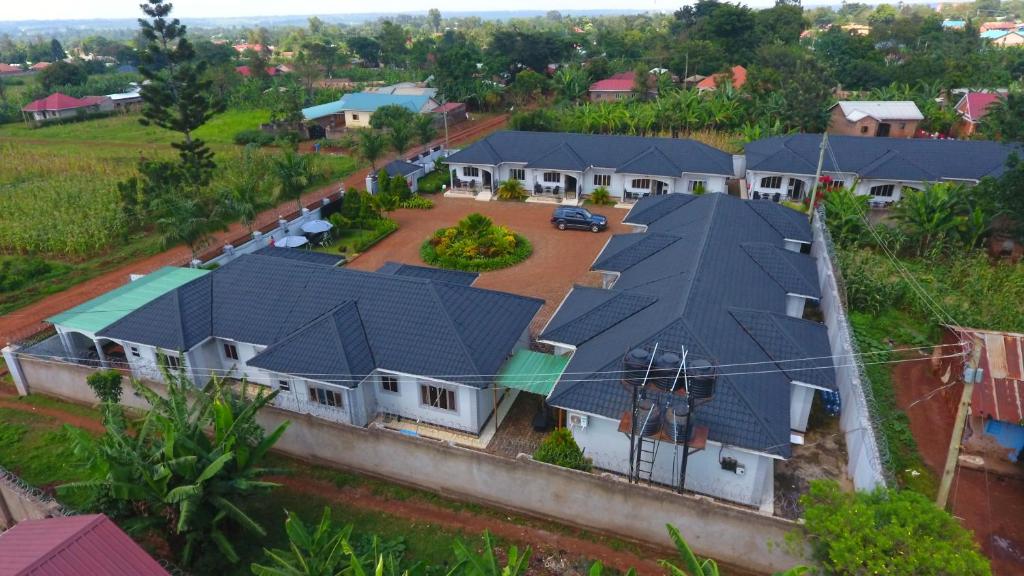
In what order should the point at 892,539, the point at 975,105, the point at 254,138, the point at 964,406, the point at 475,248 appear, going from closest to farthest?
the point at 892,539 → the point at 964,406 → the point at 475,248 → the point at 975,105 → the point at 254,138

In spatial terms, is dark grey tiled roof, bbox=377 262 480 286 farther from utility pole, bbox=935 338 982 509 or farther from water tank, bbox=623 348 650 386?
utility pole, bbox=935 338 982 509

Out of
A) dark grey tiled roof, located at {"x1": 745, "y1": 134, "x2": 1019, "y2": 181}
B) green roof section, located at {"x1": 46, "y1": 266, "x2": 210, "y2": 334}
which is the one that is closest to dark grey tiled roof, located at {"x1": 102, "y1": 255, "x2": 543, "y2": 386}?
green roof section, located at {"x1": 46, "y1": 266, "x2": 210, "y2": 334}

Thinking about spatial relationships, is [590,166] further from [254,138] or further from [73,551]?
[254,138]

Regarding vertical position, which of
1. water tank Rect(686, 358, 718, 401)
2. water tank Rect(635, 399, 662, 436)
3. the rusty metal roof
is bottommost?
the rusty metal roof

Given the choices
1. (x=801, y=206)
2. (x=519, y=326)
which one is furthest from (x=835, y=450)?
(x=801, y=206)

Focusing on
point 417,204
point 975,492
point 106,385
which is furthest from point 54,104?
point 975,492

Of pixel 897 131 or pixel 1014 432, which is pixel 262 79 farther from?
pixel 1014 432

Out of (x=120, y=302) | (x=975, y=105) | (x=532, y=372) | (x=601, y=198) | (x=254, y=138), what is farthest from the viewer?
(x=254, y=138)
